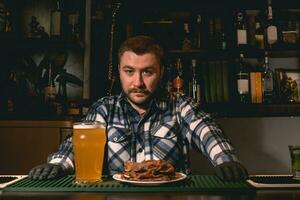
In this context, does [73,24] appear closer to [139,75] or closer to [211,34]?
[211,34]

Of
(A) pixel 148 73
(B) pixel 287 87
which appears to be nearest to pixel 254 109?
(B) pixel 287 87

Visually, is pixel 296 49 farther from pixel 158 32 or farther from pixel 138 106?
pixel 138 106

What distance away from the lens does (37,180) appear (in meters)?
1.23

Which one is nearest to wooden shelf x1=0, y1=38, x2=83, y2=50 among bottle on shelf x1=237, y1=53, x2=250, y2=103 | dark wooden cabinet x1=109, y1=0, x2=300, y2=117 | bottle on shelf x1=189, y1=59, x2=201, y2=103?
dark wooden cabinet x1=109, y1=0, x2=300, y2=117

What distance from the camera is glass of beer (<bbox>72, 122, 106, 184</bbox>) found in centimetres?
122

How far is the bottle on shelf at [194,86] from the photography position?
Result: 9.11ft

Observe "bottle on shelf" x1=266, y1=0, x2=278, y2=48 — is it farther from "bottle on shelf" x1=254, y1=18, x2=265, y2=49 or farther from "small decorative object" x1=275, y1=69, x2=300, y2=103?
"small decorative object" x1=275, y1=69, x2=300, y2=103

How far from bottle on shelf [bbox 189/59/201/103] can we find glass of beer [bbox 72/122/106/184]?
1579mm

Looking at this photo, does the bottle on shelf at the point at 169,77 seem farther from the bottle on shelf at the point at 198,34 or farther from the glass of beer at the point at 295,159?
the glass of beer at the point at 295,159

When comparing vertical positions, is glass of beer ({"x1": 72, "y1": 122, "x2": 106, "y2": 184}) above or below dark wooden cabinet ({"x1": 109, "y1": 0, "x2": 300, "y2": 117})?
below

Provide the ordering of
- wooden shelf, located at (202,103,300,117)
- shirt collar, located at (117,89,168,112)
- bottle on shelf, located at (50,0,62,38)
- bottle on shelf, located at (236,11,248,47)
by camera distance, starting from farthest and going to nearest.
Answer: bottle on shelf, located at (50,0,62,38) < bottle on shelf, located at (236,11,248,47) < wooden shelf, located at (202,103,300,117) < shirt collar, located at (117,89,168,112)

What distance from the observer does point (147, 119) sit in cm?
197

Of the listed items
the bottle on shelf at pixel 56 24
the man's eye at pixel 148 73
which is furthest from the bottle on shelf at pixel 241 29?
the bottle on shelf at pixel 56 24

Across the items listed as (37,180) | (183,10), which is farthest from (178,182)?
(183,10)
